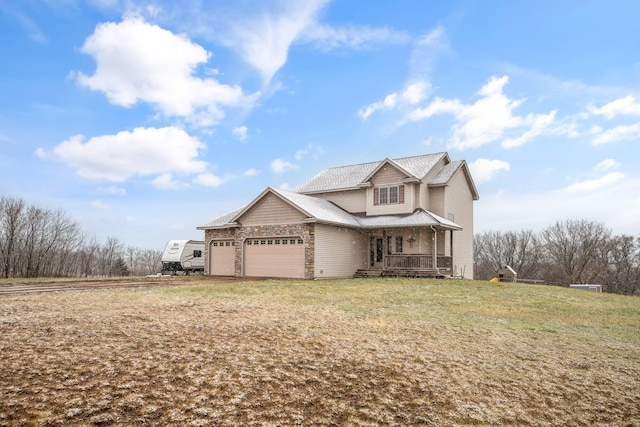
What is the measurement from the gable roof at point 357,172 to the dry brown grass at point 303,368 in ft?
52.2

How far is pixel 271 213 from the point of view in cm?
2212

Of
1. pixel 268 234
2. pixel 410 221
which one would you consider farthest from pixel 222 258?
pixel 410 221

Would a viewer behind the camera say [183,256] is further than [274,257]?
Yes

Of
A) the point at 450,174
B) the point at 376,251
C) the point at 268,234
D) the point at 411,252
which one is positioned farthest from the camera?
the point at 450,174

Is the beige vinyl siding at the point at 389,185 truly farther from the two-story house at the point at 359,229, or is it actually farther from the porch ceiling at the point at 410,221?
the porch ceiling at the point at 410,221

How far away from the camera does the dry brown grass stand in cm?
390

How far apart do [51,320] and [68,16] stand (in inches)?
418

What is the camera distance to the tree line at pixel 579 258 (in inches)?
1947

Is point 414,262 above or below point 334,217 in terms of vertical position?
below

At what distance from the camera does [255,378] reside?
15.3 ft

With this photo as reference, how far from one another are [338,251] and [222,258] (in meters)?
7.58

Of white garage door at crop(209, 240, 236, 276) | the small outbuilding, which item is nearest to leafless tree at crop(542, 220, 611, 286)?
the small outbuilding

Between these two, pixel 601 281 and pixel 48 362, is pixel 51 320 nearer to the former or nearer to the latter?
pixel 48 362

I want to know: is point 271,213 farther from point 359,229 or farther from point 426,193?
point 426,193
